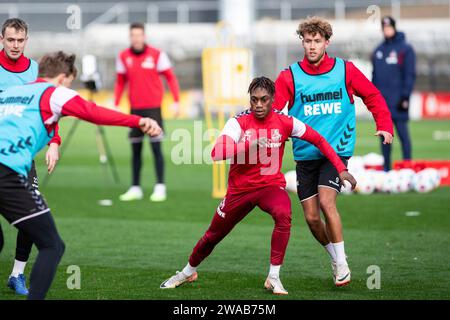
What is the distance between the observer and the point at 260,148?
750 centimetres

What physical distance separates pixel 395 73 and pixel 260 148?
828cm

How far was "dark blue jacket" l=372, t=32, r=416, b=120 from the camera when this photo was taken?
49.9 ft

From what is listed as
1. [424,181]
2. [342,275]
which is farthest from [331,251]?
[424,181]

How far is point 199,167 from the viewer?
2008 centimetres

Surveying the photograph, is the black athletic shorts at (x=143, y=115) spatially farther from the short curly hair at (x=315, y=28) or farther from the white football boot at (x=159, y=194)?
the short curly hair at (x=315, y=28)

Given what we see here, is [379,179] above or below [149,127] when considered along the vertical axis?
below

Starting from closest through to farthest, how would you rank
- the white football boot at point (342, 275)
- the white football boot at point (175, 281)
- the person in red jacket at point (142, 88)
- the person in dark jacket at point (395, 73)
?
the white football boot at point (342, 275) < the white football boot at point (175, 281) < the person in red jacket at point (142, 88) < the person in dark jacket at point (395, 73)

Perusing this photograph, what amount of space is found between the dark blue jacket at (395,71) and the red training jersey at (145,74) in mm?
3479

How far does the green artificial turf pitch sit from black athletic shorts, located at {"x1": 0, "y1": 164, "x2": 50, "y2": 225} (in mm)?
1315

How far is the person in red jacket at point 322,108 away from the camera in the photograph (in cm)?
800

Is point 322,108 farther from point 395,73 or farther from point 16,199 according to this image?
point 395,73

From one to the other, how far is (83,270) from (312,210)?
2.29 m

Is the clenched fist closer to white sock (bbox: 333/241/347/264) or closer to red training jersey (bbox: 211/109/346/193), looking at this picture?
red training jersey (bbox: 211/109/346/193)

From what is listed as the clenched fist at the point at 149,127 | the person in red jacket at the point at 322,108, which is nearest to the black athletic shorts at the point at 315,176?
the person in red jacket at the point at 322,108
